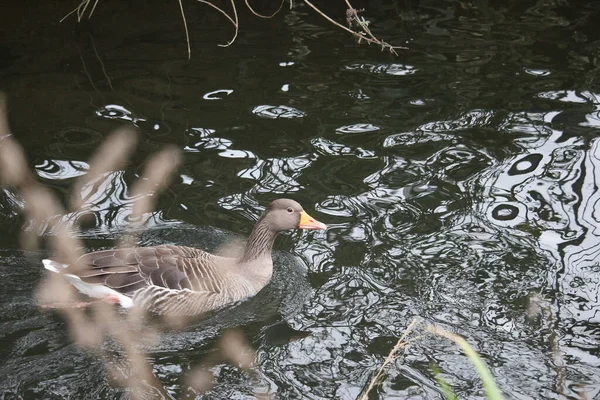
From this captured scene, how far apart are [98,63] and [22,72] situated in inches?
43.7

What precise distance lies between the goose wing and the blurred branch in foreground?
0.21 metres

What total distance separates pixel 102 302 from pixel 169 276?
0.68 m

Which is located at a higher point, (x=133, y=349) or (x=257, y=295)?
(x=133, y=349)

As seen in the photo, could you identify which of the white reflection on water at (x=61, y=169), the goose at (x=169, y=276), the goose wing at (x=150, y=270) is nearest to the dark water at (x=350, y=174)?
the white reflection on water at (x=61, y=169)

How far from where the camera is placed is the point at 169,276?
24.4ft

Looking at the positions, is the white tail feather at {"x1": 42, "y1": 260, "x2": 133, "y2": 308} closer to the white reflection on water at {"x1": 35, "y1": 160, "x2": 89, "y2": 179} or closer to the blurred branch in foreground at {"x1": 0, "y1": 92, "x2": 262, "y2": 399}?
the blurred branch in foreground at {"x1": 0, "y1": 92, "x2": 262, "y2": 399}

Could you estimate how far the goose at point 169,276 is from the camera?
7.36m

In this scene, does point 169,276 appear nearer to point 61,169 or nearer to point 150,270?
point 150,270

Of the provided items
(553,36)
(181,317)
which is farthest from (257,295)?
(553,36)

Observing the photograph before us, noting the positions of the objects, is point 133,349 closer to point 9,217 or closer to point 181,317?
point 181,317

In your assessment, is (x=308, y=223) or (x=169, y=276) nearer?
(x=169, y=276)

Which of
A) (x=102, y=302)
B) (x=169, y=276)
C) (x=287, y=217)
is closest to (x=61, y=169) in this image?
(x=102, y=302)

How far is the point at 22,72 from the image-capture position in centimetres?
1152

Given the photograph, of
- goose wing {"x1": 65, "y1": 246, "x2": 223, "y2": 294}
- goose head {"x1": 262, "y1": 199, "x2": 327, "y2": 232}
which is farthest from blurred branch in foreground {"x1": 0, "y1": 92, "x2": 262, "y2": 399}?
goose head {"x1": 262, "y1": 199, "x2": 327, "y2": 232}
